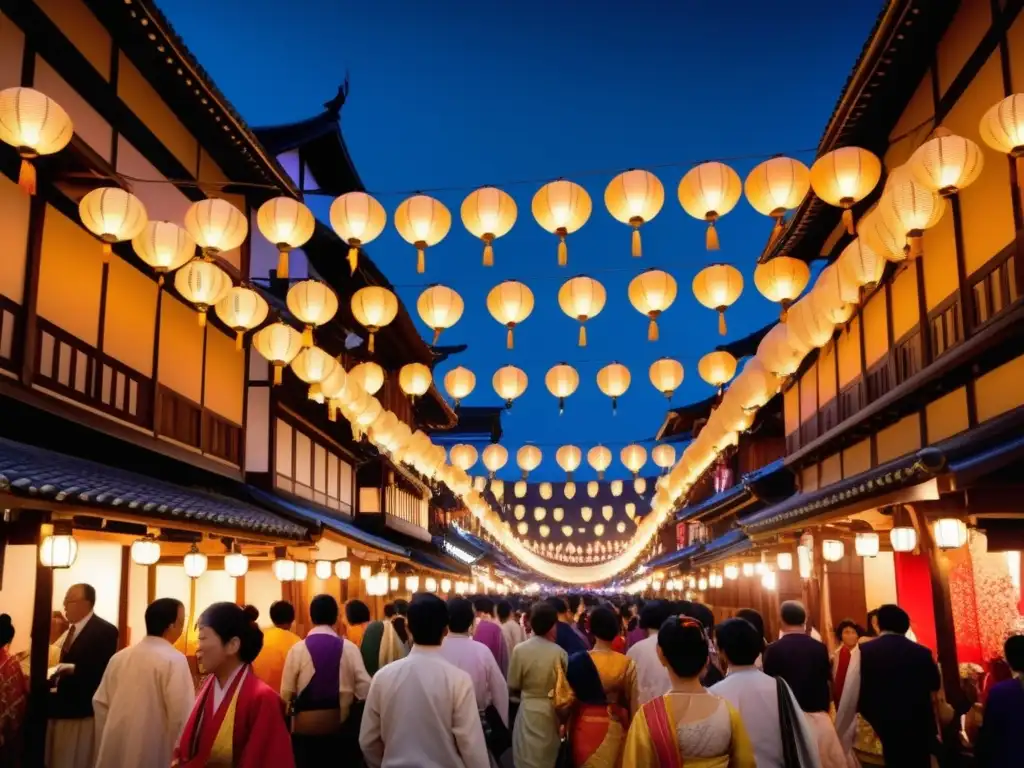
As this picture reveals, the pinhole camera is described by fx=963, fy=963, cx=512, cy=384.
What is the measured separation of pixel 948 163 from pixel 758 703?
625 centimetres

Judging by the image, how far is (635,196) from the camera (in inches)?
485

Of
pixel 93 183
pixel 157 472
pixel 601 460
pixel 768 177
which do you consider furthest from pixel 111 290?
pixel 601 460

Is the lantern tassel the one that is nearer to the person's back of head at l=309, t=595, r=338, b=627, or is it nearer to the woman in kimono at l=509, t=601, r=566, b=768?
the person's back of head at l=309, t=595, r=338, b=627

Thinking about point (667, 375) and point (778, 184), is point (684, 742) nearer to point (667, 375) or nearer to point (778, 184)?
point (778, 184)

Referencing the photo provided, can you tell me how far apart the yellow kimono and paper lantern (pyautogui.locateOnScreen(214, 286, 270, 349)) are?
424 inches

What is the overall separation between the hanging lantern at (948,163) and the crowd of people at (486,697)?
426 cm

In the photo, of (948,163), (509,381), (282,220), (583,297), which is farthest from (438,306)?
(948,163)

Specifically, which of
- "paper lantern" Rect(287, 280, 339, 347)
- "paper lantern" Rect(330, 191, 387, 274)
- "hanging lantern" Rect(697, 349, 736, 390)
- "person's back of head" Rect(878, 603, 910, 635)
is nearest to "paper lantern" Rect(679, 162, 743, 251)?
"paper lantern" Rect(330, 191, 387, 274)

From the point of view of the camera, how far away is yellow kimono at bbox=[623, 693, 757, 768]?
4.84 m

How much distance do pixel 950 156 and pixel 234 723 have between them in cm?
828

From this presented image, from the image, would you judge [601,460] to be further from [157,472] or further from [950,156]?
[950,156]

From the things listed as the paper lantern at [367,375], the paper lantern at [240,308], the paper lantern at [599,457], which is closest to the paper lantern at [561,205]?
the paper lantern at [240,308]

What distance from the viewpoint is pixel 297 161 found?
25969mm

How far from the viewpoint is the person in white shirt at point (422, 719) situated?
607 centimetres
